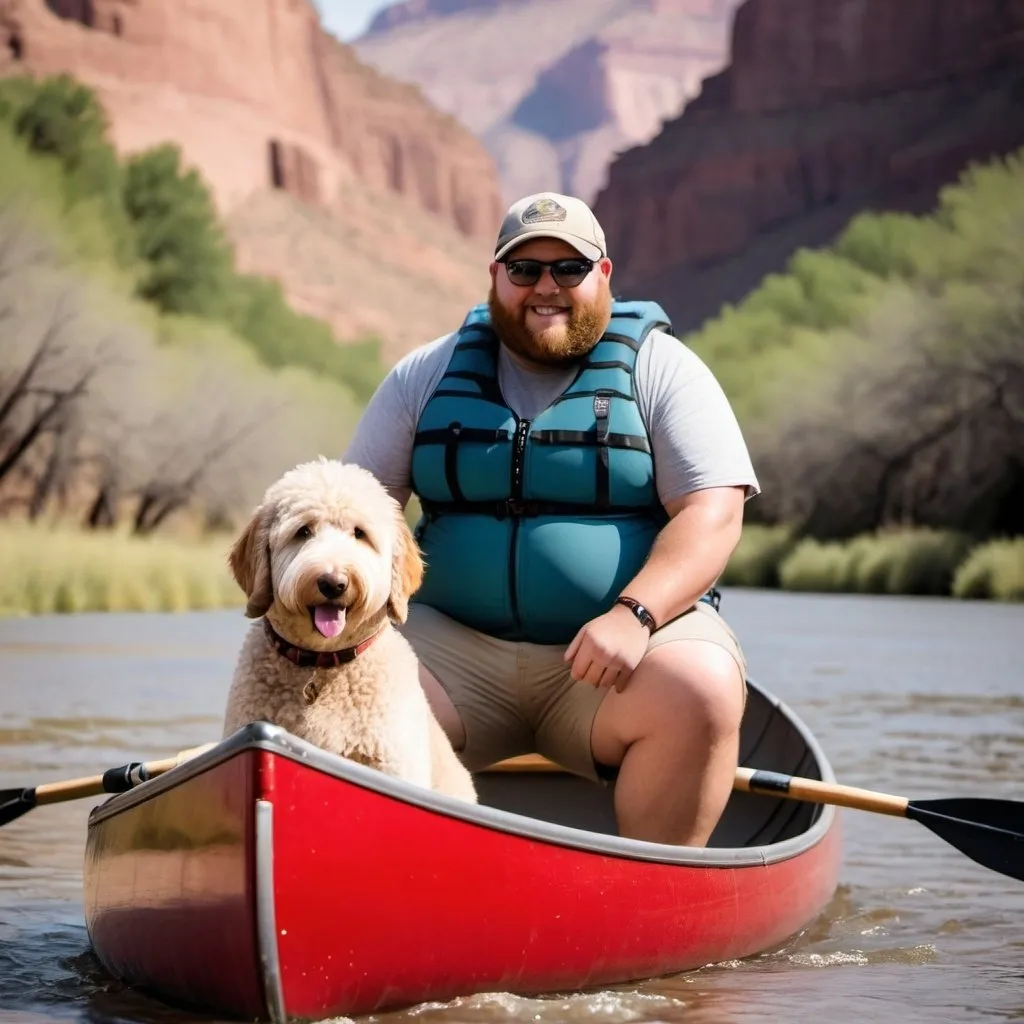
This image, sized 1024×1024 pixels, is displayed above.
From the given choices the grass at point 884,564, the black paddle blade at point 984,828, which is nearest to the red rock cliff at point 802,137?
the grass at point 884,564

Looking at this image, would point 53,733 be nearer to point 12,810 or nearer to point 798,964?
point 12,810

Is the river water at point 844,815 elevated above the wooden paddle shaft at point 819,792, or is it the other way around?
the wooden paddle shaft at point 819,792

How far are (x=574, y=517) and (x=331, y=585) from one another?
1.09 m

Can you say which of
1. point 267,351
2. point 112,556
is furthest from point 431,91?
point 112,556

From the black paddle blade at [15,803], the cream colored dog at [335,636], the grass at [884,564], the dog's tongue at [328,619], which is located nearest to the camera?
the dog's tongue at [328,619]

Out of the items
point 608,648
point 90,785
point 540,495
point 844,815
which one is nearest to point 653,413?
point 540,495

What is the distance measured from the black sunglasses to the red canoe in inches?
53.1

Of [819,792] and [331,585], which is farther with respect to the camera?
[819,792]

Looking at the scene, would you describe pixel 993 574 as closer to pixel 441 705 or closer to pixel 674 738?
pixel 441 705

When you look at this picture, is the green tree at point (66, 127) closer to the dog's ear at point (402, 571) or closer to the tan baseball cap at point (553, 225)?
the tan baseball cap at point (553, 225)

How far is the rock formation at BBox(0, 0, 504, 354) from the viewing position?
89688 mm

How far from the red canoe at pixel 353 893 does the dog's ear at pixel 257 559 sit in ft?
1.14

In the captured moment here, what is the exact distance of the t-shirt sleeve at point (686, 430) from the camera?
13.9ft

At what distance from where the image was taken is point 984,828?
503cm
